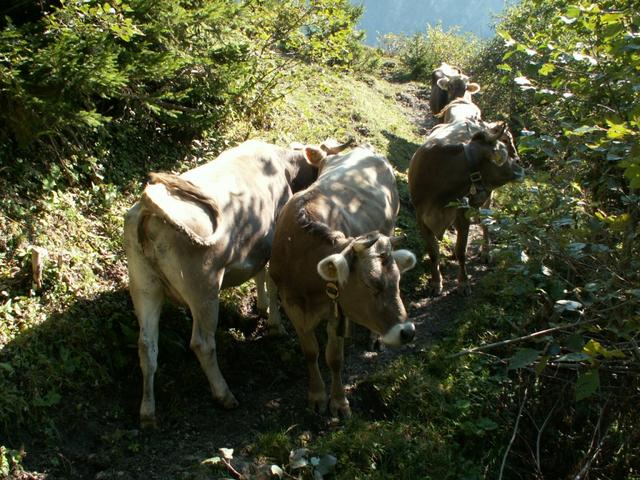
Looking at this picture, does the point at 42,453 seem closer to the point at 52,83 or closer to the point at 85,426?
the point at 85,426

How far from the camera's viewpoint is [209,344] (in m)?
5.25

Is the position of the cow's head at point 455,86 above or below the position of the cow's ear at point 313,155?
above

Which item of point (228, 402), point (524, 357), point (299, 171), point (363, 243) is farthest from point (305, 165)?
point (524, 357)

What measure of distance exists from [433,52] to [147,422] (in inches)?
742

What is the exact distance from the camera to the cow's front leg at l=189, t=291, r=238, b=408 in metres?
5.13

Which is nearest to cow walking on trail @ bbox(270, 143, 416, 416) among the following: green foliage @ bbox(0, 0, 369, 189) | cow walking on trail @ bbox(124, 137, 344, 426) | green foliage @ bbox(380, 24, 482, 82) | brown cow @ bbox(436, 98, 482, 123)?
cow walking on trail @ bbox(124, 137, 344, 426)

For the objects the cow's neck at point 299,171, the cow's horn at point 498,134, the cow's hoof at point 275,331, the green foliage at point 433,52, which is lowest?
the cow's hoof at point 275,331

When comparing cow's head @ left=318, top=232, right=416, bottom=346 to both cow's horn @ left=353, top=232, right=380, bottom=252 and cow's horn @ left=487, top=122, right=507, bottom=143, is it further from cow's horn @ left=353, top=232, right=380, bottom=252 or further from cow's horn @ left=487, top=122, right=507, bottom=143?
cow's horn @ left=487, top=122, right=507, bottom=143

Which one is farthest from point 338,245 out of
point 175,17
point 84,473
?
point 175,17

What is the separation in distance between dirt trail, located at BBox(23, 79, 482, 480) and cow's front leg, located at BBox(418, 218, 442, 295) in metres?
1.05

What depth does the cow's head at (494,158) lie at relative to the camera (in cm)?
784

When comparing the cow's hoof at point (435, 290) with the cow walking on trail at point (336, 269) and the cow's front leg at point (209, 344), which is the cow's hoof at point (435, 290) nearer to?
the cow walking on trail at point (336, 269)

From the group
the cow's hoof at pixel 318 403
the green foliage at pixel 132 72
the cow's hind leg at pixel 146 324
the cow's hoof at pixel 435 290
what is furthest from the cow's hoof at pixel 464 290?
the cow's hind leg at pixel 146 324

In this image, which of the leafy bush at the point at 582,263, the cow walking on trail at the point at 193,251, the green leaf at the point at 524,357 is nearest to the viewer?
the green leaf at the point at 524,357
